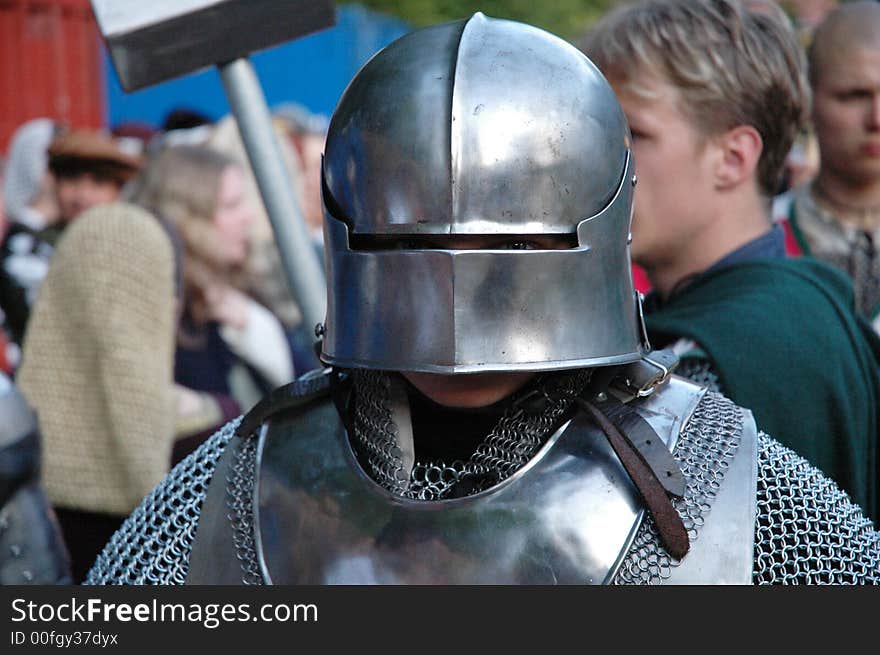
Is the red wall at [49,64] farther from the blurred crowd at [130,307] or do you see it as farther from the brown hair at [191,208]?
the brown hair at [191,208]

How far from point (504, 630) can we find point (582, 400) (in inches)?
14.8

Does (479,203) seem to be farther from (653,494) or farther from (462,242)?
(653,494)

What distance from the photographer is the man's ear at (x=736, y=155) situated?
2627 mm

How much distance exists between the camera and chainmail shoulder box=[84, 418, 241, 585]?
2102 mm

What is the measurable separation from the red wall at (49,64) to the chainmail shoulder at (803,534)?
380 inches

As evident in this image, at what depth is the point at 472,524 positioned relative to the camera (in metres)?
1.79

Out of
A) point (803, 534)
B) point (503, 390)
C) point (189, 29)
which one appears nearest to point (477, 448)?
point (503, 390)

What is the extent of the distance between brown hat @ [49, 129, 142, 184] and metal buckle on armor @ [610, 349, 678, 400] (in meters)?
4.28

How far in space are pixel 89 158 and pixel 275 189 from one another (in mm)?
3467

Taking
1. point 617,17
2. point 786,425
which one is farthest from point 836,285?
point 617,17

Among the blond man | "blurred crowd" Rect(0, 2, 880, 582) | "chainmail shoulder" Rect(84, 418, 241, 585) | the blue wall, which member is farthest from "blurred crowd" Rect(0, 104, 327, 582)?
the blue wall

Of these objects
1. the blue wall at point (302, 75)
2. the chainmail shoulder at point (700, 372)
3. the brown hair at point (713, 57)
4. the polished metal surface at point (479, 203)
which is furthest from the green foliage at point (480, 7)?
the polished metal surface at point (479, 203)

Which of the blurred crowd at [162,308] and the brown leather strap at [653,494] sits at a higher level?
the brown leather strap at [653,494]

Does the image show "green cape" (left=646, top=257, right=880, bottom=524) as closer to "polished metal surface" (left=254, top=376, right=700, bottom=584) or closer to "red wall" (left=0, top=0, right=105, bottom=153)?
"polished metal surface" (left=254, top=376, right=700, bottom=584)
